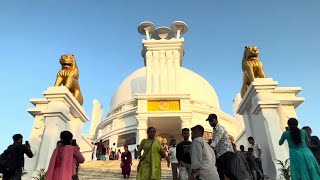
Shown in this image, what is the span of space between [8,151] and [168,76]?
16.9m

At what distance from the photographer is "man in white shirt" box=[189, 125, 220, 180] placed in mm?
4301

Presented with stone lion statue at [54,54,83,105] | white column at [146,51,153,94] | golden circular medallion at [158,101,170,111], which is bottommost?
stone lion statue at [54,54,83,105]

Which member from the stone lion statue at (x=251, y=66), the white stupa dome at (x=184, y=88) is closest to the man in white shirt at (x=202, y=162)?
the stone lion statue at (x=251, y=66)

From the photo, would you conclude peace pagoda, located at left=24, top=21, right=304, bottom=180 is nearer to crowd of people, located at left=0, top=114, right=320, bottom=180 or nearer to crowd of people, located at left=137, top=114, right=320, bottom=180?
crowd of people, located at left=0, top=114, right=320, bottom=180

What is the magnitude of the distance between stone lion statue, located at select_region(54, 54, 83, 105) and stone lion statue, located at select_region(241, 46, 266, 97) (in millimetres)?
6138

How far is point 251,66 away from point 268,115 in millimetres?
2113

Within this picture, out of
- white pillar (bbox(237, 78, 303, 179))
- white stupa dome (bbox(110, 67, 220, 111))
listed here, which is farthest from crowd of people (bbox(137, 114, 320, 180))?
white stupa dome (bbox(110, 67, 220, 111))

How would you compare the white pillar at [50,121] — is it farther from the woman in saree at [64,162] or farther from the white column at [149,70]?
the white column at [149,70]

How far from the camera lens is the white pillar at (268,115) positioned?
861 cm

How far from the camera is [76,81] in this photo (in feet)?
35.9

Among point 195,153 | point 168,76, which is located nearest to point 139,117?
point 168,76

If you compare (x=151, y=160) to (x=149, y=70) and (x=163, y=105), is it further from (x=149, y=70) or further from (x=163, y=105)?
(x=149, y=70)

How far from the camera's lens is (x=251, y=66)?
1058 cm

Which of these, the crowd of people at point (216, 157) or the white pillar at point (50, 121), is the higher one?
the white pillar at point (50, 121)
